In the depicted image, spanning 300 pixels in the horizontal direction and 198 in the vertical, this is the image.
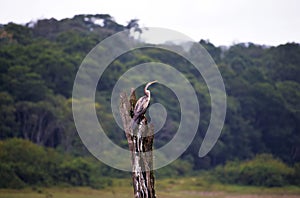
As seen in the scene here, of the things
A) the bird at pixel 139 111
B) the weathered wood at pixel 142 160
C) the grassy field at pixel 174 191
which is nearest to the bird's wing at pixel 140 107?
the bird at pixel 139 111

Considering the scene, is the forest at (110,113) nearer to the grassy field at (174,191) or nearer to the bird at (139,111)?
the grassy field at (174,191)

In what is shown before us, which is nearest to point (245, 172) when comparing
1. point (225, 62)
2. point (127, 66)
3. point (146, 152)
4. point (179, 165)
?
point (179, 165)

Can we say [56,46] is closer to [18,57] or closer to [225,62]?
[18,57]

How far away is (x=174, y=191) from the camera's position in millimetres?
35250

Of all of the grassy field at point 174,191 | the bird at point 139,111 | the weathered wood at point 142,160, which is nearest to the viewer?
the weathered wood at point 142,160

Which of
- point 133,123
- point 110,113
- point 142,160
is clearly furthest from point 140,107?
point 110,113

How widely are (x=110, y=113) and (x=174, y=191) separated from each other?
831 centimetres

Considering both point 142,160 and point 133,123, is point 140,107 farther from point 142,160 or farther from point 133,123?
point 142,160

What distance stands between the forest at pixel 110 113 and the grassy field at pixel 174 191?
2.60 ft

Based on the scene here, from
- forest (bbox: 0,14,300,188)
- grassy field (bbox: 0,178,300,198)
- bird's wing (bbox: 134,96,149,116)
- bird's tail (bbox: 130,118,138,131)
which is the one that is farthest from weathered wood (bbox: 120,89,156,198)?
forest (bbox: 0,14,300,188)

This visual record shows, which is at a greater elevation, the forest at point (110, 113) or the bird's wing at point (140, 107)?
the forest at point (110, 113)

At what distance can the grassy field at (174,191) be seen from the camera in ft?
103

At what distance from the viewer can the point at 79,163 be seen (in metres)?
34.7

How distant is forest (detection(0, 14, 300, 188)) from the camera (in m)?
34.5
